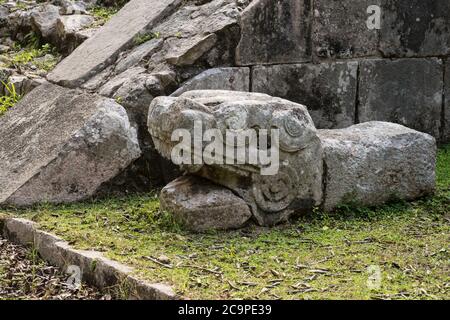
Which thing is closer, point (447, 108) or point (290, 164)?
point (290, 164)

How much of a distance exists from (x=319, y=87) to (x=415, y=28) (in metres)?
1.00

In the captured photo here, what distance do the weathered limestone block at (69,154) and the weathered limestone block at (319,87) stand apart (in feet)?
4.05

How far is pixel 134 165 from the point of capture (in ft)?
18.7

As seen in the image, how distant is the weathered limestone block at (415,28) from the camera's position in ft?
21.1

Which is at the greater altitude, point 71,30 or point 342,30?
point 342,30

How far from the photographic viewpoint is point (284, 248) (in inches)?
177

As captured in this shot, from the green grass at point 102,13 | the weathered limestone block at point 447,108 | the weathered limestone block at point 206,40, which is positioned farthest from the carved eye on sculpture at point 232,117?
the green grass at point 102,13

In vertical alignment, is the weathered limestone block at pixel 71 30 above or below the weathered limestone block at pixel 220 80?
above

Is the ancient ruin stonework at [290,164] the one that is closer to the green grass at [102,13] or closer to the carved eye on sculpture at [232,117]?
the carved eye on sculpture at [232,117]

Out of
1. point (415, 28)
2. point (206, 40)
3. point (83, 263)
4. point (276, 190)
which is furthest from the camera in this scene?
point (415, 28)

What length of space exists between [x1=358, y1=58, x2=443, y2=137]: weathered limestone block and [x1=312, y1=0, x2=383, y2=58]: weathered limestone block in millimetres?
158

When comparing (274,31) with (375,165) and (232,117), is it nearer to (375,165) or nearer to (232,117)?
(375,165)

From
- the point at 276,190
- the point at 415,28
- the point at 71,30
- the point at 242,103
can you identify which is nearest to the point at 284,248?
the point at 276,190

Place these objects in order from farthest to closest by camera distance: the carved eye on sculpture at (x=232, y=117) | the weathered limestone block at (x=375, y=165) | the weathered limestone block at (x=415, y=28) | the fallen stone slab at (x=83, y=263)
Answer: the weathered limestone block at (x=415, y=28) → the weathered limestone block at (x=375, y=165) → the carved eye on sculpture at (x=232, y=117) → the fallen stone slab at (x=83, y=263)
